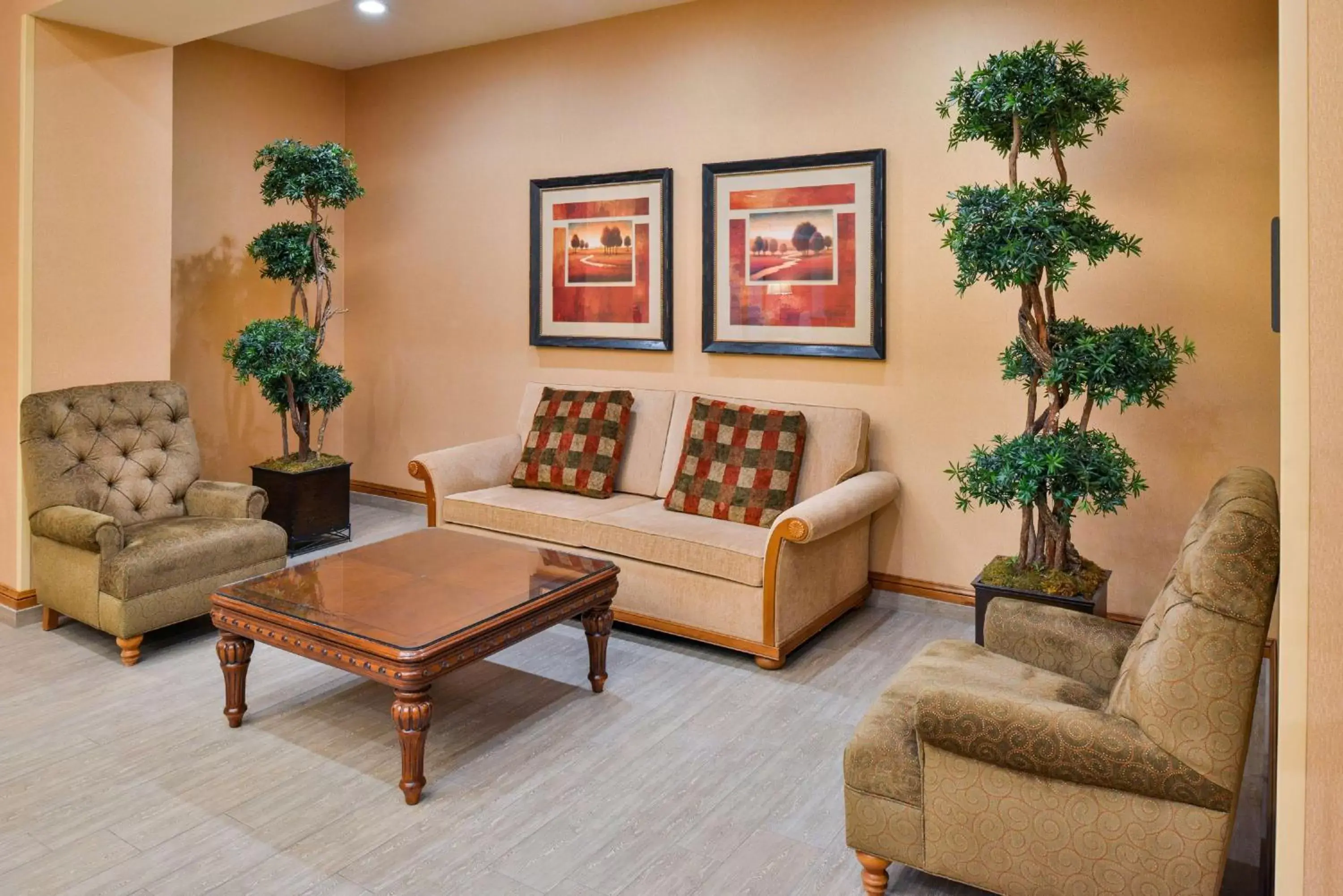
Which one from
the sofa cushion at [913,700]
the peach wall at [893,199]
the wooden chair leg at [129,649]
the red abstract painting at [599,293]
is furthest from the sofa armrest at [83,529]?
the sofa cushion at [913,700]

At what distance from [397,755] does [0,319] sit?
2.72 metres

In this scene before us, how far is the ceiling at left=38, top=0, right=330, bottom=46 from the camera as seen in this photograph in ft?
11.8

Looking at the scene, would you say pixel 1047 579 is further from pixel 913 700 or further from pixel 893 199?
pixel 893 199

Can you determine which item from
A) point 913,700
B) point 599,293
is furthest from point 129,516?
point 913,700

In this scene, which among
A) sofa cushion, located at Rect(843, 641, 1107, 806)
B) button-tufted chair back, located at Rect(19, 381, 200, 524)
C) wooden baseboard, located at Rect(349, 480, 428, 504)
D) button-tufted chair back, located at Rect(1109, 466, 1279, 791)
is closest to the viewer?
button-tufted chair back, located at Rect(1109, 466, 1279, 791)

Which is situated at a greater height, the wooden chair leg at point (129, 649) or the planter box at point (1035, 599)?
the planter box at point (1035, 599)

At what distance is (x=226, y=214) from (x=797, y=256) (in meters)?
3.51

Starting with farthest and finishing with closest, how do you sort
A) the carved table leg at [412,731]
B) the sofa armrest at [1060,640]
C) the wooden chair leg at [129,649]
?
the wooden chair leg at [129,649], the carved table leg at [412,731], the sofa armrest at [1060,640]

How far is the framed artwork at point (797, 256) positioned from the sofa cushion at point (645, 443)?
0.40 m

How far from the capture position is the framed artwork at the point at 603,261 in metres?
4.79

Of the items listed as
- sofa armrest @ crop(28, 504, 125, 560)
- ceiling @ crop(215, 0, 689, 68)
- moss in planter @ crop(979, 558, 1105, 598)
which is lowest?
moss in planter @ crop(979, 558, 1105, 598)

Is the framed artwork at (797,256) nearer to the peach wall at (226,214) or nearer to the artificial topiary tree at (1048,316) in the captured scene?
the artificial topiary tree at (1048,316)

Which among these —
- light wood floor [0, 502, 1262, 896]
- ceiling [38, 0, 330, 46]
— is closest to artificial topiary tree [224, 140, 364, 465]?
ceiling [38, 0, 330, 46]

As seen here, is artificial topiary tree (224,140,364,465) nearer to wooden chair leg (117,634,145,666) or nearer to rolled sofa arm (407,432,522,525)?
rolled sofa arm (407,432,522,525)
